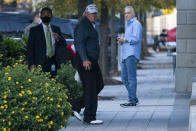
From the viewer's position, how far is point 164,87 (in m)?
16.3

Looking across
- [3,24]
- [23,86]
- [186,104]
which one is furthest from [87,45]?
[3,24]

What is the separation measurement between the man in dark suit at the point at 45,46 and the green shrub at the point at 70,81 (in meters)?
0.40

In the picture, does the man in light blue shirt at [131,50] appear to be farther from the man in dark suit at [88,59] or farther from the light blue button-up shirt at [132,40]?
the man in dark suit at [88,59]

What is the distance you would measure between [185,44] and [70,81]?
440 cm

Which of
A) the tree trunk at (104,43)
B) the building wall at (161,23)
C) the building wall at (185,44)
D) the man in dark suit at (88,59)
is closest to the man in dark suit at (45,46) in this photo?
the man in dark suit at (88,59)

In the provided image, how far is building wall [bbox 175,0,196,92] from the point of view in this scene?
13.7m

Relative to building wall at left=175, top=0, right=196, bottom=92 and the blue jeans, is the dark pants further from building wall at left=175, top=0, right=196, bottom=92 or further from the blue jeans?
building wall at left=175, top=0, right=196, bottom=92

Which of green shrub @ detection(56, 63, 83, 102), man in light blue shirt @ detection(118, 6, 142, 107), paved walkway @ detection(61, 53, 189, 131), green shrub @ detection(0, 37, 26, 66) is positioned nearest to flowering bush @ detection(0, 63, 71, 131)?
paved walkway @ detection(61, 53, 189, 131)

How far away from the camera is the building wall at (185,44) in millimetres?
13734

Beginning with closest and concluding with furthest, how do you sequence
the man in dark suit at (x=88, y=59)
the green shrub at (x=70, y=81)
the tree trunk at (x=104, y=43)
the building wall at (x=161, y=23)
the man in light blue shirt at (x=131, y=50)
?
the man in dark suit at (x=88, y=59)
the green shrub at (x=70, y=81)
the man in light blue shirt at (x=131, y=50)
the tree trunk at (x=104, y=43)
the building wall at (x=161, y=23)

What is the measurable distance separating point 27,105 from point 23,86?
0.32 metres

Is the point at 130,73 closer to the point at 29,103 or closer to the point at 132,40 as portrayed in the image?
the point at 132,40

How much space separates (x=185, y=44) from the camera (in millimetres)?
13875

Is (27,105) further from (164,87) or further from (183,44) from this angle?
(164,87)
